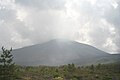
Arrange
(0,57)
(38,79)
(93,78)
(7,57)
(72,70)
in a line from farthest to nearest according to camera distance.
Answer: (72,70) → (93,78) → (38,79) → (0,57) → (7,57)

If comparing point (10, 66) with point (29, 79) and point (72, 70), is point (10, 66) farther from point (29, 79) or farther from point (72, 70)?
point (72, 70)

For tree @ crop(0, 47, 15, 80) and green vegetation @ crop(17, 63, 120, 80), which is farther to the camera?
green vegetation @ crop(17, 63, 120, 80)

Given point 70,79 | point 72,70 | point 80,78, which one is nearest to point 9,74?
point 70,79

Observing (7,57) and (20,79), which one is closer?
(7,57)

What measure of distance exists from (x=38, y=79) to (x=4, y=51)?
45.9 metres

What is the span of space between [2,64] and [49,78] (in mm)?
47548

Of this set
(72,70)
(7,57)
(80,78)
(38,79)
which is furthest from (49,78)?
(7,57)

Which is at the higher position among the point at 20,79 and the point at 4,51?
the point at 4,51

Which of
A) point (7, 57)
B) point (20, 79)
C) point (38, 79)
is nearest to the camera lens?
point (7, 57)

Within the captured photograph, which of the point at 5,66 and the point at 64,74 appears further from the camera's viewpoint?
the point at 64,74

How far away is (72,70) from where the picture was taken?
15350 centimetres

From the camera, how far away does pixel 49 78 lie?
114 m

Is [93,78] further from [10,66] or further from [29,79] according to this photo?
[10,66]

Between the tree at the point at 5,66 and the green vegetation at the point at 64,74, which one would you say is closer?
the tree at the point at 5,66
